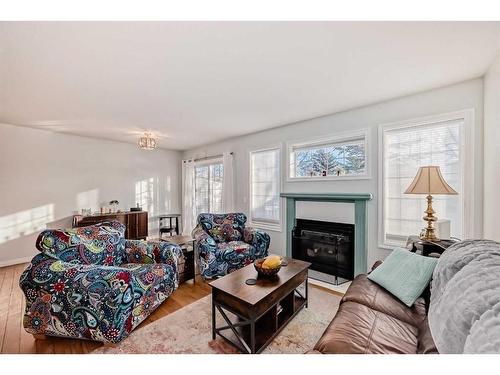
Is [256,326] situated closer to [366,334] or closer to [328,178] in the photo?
[366,334]

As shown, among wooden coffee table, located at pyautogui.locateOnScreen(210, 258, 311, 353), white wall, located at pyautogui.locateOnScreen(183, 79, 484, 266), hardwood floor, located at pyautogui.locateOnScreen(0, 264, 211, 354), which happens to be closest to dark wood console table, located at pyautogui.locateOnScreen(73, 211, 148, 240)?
hardwood floor, located at pyautogui.locateOnScreen(0, 264, 211, 354)

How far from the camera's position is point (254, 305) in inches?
59.4

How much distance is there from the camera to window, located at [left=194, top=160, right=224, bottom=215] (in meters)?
5.14

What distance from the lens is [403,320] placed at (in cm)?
139

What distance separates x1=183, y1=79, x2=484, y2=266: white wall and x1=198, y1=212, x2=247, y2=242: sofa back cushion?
729 millimetres

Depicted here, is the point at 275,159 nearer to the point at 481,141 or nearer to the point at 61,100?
the point at 481,141

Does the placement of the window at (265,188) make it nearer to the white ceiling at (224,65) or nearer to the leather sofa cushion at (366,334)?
the white ceiling at (224,65)

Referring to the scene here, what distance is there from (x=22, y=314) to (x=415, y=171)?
4624 millimetres

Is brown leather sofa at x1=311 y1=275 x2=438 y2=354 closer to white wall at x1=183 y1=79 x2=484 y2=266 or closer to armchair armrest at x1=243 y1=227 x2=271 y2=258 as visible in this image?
white wall at x1=183 y1=79 x2=484 y2=266

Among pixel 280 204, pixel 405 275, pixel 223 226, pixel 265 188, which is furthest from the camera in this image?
pixel 265 188

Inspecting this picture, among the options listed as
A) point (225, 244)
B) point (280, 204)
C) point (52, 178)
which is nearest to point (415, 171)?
point (280, 204)

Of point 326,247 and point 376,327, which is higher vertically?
point 376,327

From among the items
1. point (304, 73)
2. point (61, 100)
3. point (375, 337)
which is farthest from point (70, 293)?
point (304, 73)

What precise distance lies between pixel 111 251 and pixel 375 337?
8.10ft
